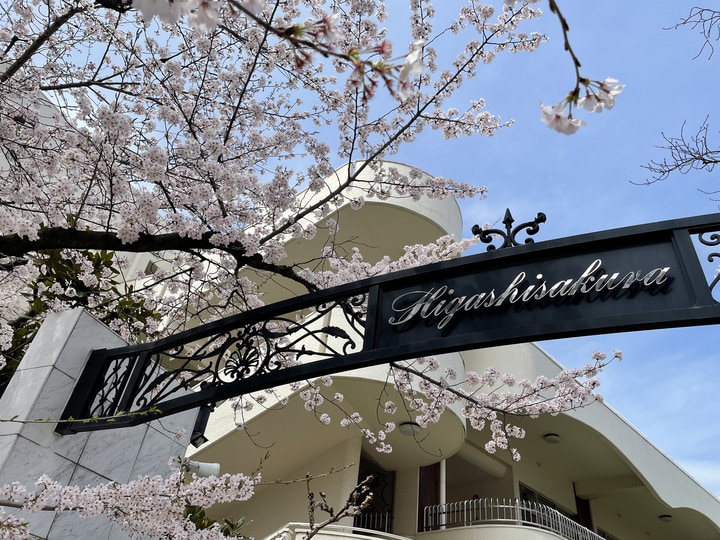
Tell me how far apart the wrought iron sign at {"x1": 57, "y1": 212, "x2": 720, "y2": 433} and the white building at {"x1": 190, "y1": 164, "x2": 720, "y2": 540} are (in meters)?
3.37

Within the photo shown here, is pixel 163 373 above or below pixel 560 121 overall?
below

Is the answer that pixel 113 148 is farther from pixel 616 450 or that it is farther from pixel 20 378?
pixel 616 450

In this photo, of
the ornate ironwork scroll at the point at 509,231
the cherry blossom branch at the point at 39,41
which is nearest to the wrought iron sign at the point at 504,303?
the ornate ironwork scroll at the point at 509,231

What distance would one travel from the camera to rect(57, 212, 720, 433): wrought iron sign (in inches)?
85.5

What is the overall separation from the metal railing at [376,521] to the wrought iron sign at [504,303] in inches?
287

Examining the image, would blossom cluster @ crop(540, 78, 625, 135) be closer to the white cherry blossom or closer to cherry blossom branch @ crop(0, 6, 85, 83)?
the white cherry blossom

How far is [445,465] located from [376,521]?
1.86m

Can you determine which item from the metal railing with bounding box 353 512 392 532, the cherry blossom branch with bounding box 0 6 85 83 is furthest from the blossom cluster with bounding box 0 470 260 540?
the metal railing with bounding box 353 512 392 532

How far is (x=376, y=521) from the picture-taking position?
930cm

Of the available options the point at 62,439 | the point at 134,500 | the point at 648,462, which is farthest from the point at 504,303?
the point at 648,462

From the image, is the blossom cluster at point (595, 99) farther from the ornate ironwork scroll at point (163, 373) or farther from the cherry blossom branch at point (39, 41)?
the cherry blossom branch at point (39, 41)

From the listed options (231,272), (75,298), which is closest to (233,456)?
(75,298)

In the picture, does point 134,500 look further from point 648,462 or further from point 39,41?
point 648,462

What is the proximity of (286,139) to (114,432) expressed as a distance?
3.01 meters
